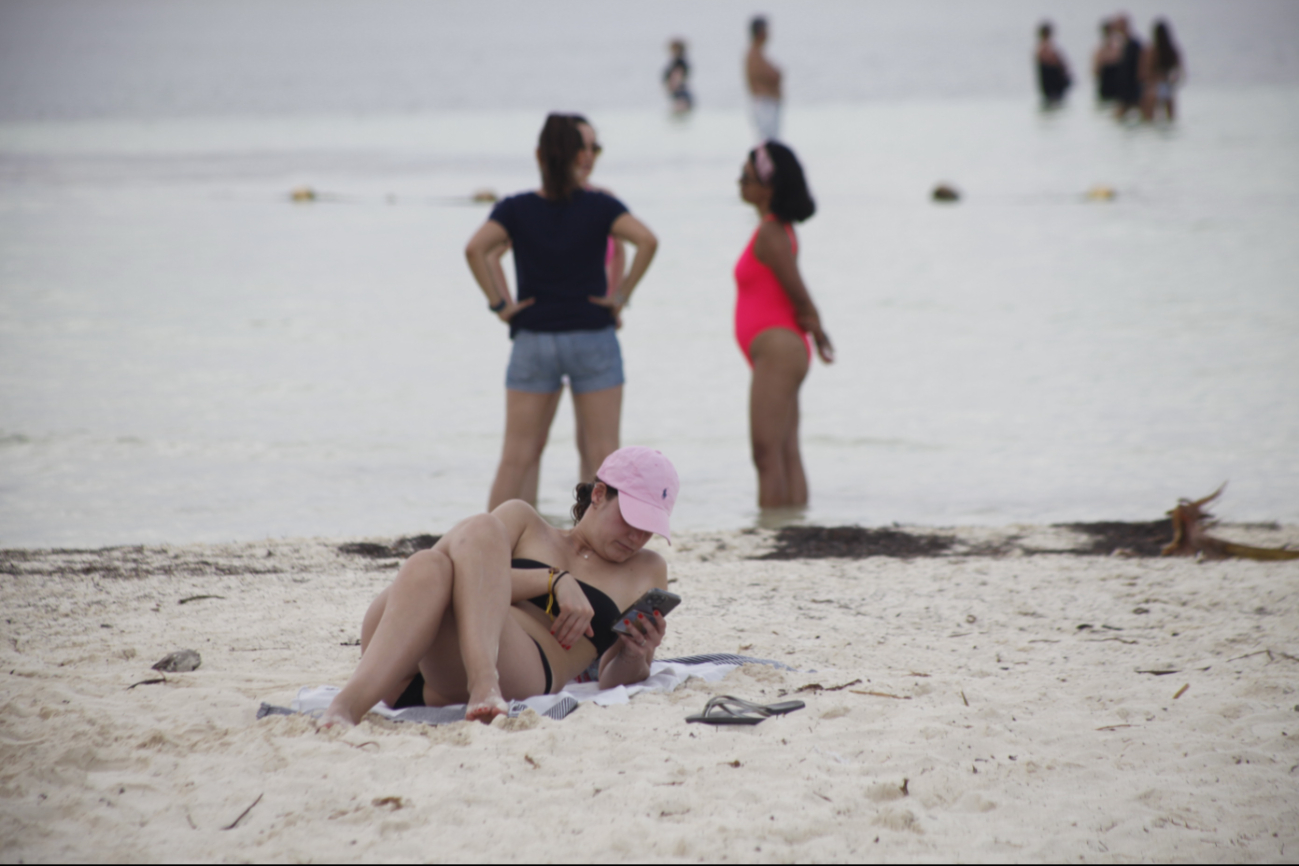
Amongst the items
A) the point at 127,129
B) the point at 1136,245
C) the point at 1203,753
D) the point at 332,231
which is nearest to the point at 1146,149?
the point at 1136,245

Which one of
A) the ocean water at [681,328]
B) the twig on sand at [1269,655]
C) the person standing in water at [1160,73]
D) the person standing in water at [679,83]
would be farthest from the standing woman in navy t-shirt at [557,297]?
the person standing in water at [679,83]

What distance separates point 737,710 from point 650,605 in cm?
39

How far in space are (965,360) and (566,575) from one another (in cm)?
733

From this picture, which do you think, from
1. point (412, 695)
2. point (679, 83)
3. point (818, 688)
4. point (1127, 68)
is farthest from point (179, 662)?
point (679, 83)

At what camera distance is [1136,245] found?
1516 cm

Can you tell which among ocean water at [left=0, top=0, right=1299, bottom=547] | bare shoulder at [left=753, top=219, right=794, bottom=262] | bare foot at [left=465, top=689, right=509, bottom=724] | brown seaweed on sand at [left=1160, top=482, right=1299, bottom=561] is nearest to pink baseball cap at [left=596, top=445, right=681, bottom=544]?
bare foot at [left=465, top=689, right=509, bottom=724]

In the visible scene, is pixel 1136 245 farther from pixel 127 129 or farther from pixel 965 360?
pixel 127 129

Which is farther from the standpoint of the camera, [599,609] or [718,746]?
[599,609]

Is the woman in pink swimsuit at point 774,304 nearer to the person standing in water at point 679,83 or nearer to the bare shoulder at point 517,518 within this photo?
the bare shoulder at point 517,518

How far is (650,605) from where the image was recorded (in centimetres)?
361

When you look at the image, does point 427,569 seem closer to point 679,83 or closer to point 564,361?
point 564,361

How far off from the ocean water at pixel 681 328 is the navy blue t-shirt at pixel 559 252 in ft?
4.59

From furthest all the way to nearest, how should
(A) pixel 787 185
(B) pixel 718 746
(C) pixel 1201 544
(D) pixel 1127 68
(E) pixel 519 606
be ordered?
1. (D) pixel 1127 68
2. (A) pixel 787 185
3. (C) pixel 1201 544
4. (E) pixel 519 606
5. (B) pixel 718 746

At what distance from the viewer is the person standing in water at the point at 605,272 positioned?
219 inches
